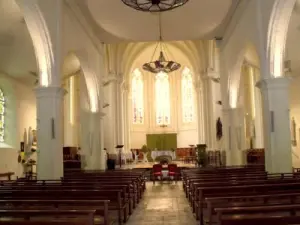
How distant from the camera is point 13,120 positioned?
18891mm

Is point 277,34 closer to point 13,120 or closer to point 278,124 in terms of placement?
point 278,124

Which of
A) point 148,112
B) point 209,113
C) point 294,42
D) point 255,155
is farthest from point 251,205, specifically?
point 148,112

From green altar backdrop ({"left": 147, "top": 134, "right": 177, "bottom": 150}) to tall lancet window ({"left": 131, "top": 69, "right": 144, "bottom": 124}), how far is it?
2296 millimetres

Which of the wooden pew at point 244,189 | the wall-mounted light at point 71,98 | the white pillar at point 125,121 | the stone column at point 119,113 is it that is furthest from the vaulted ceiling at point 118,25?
the white pillar at point 125,121

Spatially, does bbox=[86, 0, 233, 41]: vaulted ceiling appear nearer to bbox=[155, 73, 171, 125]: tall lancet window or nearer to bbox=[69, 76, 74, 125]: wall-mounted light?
bbox=[69, 76, 74, 125]: wall-mounted light

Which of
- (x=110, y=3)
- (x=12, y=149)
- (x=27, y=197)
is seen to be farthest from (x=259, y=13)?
(x=12, y=149)

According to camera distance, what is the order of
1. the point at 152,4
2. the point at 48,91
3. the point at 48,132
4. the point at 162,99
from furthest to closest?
the point at 162,99 < the point at 152,4 < the point at 48,91 < the point at 48,132

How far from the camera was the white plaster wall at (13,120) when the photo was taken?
59.7 ft

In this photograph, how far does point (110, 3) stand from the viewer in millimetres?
14508

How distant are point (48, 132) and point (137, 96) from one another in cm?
2260

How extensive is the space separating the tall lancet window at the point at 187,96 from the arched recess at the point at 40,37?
22.1 meters

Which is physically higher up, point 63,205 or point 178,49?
point 178,49

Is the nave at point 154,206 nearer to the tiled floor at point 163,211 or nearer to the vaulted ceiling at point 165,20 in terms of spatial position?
the tiled floor at point 163,211

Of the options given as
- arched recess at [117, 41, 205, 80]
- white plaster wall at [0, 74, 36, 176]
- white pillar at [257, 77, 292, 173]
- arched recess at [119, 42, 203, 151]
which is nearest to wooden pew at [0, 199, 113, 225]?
white pillar at [257, 77, 292, 173]
